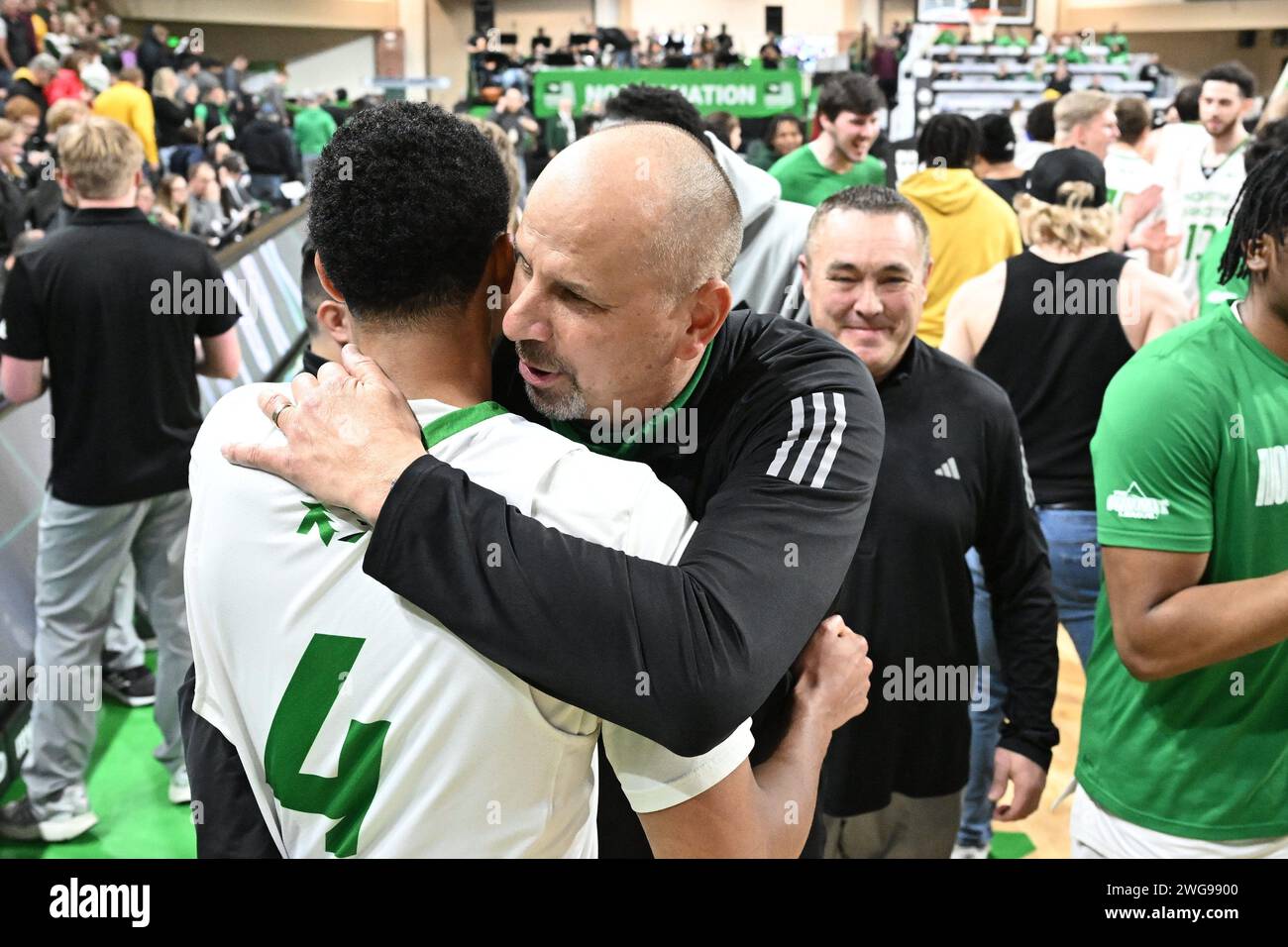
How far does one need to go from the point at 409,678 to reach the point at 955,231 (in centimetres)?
401

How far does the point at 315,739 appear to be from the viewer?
124 centimetres

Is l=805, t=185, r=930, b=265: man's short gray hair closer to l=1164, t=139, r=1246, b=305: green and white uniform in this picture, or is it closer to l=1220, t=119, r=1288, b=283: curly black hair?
l=1220, t=119, r=1288, b=283: curly black hair

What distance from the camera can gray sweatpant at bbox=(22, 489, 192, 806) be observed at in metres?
3.80

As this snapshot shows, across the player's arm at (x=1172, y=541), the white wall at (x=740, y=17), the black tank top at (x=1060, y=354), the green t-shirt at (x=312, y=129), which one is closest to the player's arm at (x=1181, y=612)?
the player's arm at (x=1172, y=541)

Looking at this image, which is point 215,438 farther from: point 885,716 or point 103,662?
point 103,662

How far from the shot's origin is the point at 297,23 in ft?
90.9

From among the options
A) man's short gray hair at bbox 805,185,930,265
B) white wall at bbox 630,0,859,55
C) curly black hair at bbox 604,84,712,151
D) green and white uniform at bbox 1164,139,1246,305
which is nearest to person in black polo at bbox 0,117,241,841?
curly black hair at bbox 604,84,712,151

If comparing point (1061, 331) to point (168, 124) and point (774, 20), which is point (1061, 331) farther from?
point (774, 20)

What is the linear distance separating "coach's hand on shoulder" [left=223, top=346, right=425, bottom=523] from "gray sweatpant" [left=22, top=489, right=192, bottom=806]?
277cm

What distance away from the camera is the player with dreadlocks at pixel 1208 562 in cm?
187

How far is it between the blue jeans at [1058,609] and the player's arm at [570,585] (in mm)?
→ 2294
